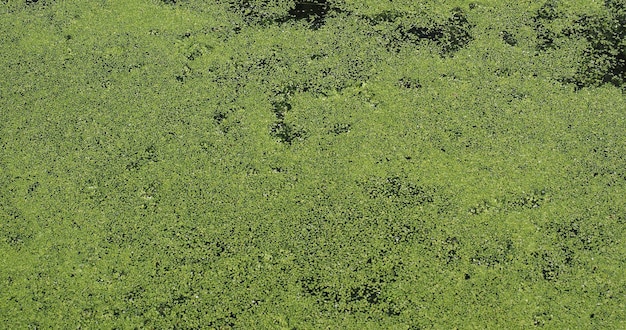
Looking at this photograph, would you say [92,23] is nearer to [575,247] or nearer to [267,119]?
[267,119]

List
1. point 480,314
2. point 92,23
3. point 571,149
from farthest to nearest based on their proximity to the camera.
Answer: point 92,23, point 571,149, point 480,314

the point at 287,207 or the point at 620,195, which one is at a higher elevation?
the point at 620,195

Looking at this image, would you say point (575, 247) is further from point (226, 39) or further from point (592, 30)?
point (226, 39)

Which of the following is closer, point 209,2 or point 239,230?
point 239,230

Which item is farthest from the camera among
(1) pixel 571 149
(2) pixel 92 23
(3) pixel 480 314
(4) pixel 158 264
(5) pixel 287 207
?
(2) pixel 92 23

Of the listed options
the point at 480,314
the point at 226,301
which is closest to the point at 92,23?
the point at 226,301

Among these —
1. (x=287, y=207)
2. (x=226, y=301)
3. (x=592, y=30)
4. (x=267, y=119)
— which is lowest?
(x=226, y=301)
